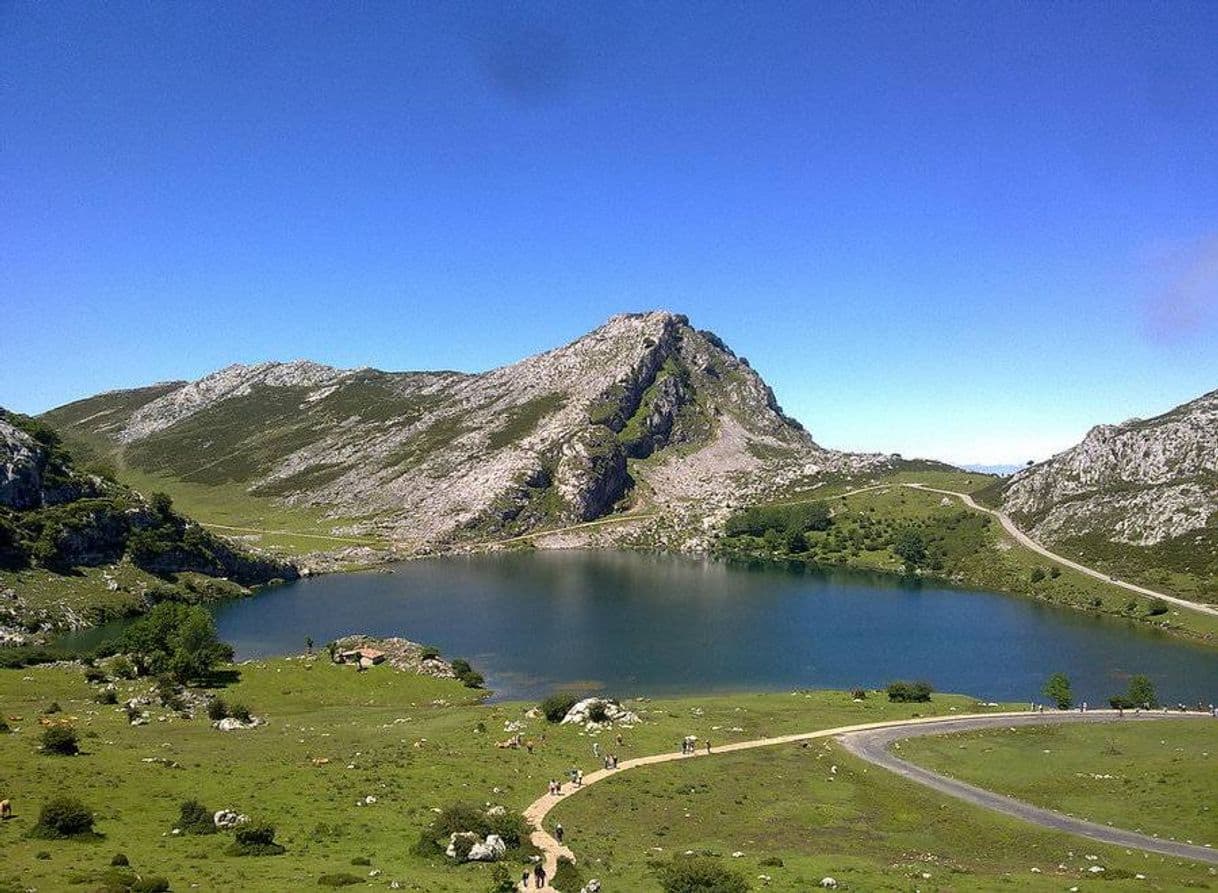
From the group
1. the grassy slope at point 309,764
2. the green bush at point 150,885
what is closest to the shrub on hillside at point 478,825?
the grassy slope at point 309,764

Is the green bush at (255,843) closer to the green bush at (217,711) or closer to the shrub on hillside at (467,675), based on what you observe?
the green bush at (217,711)

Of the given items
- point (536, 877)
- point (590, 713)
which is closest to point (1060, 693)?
point (590, 713)

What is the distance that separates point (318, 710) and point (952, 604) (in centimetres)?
14544

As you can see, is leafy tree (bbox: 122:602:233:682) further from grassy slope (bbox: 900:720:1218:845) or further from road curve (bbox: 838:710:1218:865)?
grassy slope (bbox: 900:720:1218:845)

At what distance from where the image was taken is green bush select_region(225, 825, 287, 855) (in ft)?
129

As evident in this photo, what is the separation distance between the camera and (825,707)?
88.2m

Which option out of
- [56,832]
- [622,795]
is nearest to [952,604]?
[622,795]

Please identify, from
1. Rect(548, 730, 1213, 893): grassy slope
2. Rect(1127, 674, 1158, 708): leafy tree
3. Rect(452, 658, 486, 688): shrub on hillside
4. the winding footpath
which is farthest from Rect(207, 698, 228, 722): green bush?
Rect(1127, 674, 1158, 708): leafy tree

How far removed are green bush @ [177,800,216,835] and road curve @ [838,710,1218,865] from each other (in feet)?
165

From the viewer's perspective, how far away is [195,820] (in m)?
42.5

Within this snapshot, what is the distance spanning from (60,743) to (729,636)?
342 ft

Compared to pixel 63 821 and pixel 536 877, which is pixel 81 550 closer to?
pixel 63 821

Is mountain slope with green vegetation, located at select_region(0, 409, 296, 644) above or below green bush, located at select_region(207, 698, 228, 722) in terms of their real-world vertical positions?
above

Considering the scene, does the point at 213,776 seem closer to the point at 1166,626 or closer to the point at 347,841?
the point at 347,841
